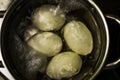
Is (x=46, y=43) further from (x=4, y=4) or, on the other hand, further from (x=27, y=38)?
(x=4, y=4)

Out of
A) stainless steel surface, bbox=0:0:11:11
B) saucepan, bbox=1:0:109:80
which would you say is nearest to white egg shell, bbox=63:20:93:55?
saucepan, bbox=1:0:109:80

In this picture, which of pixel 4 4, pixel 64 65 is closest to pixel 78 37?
pixel 64 65

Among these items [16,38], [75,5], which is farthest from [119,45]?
[16,38]

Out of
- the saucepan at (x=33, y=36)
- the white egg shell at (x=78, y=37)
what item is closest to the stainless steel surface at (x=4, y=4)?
the saucepan at (x=33, y=36)

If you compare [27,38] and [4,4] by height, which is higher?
[4,4]

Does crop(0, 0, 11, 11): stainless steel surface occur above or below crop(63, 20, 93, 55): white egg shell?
above

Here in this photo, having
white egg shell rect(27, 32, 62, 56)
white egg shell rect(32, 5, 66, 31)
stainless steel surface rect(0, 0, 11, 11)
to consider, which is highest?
stainless steel surface rect(0, 0, 11, 11)

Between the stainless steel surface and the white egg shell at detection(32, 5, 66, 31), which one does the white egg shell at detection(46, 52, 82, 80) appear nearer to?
the white egg shell at detection(32, 5, 66, 31)
